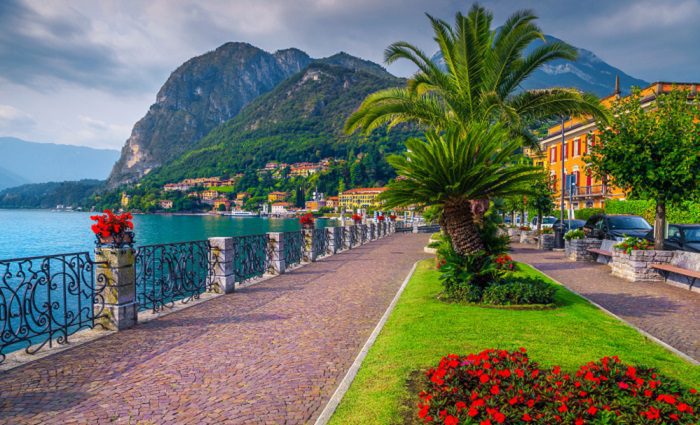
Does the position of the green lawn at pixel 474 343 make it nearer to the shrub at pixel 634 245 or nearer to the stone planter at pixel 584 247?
the shrub at pixel 634 245

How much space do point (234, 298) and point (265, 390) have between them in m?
5.52

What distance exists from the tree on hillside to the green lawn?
246 inches

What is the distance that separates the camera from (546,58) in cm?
1357

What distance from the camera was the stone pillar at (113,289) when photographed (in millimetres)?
7090

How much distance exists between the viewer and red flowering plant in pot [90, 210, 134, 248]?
708 cm

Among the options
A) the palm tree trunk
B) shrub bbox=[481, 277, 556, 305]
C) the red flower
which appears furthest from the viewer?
the palm tree trunk

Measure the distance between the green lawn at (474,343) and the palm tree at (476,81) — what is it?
717cm

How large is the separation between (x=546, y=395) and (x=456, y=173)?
5.13 m

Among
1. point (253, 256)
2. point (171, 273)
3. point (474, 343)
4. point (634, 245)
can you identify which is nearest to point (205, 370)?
point (474, 343)

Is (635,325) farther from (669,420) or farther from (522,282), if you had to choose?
(669,420)

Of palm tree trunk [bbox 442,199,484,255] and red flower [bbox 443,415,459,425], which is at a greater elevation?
palm tree trunk [bbox 442,199,484,255]

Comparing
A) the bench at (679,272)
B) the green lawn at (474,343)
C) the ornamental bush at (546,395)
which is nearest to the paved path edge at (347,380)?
the green lawn at (474,343)

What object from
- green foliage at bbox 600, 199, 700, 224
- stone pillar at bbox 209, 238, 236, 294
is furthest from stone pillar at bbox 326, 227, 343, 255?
green foliage at bbox 600, 199, 700, 224

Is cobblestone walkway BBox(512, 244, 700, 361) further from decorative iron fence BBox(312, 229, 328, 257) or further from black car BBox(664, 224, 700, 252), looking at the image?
A: decorative iron fence BBox(312, 229, 328, 257)
